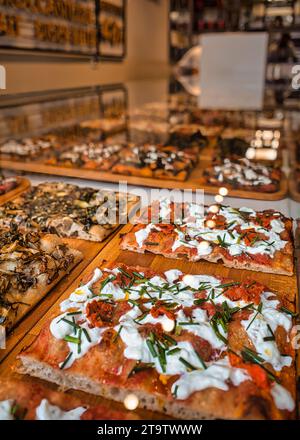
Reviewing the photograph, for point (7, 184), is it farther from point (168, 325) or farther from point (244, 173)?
point (168, 325)

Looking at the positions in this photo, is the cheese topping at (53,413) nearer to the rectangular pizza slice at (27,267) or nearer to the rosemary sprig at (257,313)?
the rectangular pizza slice at (27,267)

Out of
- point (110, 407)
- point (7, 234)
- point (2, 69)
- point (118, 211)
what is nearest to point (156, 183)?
point (118, 211)

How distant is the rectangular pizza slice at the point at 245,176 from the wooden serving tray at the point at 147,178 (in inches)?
1.6

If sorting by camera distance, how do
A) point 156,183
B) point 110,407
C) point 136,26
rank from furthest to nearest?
1. point 136,26
2. point 156,183
3. point 110,407

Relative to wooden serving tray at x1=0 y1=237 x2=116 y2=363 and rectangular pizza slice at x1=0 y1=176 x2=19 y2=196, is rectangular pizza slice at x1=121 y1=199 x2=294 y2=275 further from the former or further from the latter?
rectangular pizza slice at x1=0 y1=176 x2=19 y2=196

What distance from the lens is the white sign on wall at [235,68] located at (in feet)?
14.4

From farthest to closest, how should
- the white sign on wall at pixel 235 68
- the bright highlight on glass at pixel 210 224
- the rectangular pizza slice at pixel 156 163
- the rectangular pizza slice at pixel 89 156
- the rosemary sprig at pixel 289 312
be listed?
the white sign on wall at pixel 235 68, the rectangular pizza slice at pixel 89 156, the rectangular pizza slice at pixel 156 163, the bright highlight on glass at pixel 210 224, the rosemary sprig at pixel 289 312

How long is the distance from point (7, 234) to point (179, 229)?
79cm

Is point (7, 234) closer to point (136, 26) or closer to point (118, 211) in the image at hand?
A: point (118, 211)

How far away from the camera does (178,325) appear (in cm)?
125

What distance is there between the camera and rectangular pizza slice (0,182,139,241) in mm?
2010

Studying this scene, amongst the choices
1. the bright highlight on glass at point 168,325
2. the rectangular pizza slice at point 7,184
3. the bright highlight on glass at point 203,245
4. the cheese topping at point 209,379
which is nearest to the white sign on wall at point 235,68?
the rectangular pizza slice at point 7,184

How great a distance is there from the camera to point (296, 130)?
4102 millimetres

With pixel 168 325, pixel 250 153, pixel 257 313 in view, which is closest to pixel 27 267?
pixel 168 325
